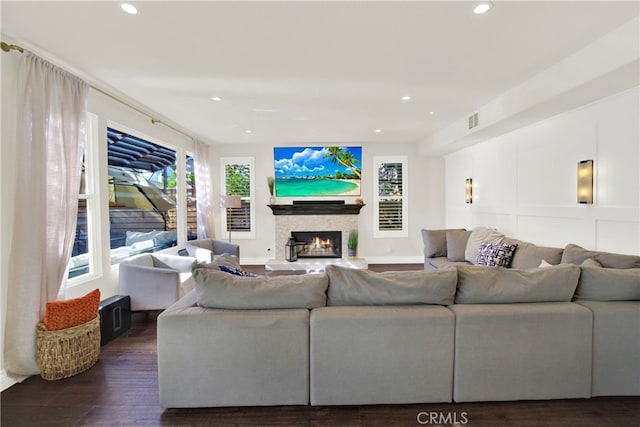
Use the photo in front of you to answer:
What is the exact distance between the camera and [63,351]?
2.48 m

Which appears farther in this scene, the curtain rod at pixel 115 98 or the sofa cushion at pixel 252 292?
the curtain rod at pixel 115 98

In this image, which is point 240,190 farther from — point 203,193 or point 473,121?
point 473,121

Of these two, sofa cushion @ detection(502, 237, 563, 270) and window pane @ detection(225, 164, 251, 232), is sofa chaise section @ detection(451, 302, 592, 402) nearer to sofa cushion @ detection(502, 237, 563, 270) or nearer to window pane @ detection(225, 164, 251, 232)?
sofa cushion @ detection(502, 237, 563, 270)

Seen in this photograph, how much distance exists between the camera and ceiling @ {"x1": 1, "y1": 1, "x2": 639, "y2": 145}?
82.2 inches

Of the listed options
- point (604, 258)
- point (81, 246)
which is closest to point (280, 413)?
point (81, 246)

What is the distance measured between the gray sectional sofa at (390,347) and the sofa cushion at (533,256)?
1255 millimetres

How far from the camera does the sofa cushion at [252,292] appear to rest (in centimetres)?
204

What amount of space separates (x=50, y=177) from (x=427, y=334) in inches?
129

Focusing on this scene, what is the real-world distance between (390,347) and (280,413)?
0.84 metres

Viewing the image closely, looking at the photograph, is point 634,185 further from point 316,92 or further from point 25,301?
point 25,301

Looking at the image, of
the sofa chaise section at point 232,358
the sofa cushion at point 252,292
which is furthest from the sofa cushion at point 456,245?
the sofa chaise section at point 232,358

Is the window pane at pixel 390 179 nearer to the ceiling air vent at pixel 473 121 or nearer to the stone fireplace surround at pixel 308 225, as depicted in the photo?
the stone fireplace surround at pixel 308 225

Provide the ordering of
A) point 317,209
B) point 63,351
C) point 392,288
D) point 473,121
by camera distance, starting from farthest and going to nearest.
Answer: point 317,209 < point 473,121 < point 63,351 < point 392,288

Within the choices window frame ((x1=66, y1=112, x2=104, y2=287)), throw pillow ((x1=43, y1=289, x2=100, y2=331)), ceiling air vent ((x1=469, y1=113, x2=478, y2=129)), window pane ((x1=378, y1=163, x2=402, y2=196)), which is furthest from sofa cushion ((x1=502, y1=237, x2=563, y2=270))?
window frame ((x1=66, y1=112, x2=104, y2=287))
